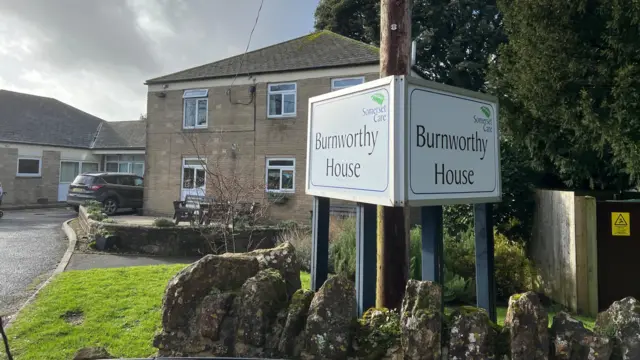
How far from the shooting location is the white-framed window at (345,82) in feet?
50.8

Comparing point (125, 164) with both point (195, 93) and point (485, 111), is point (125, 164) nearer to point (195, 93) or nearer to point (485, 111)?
point (195, 93)

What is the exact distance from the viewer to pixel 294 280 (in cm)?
339

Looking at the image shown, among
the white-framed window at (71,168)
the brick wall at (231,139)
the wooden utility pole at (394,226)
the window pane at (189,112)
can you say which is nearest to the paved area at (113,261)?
the brick wall at (231,139)

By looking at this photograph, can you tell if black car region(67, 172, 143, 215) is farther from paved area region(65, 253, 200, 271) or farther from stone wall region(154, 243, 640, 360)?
stone wall region(154, 243, 640, 360)

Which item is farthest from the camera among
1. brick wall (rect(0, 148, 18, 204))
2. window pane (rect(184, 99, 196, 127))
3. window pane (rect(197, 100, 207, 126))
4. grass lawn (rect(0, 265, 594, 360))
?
brick wall (rect(0, 148, 18, 204))

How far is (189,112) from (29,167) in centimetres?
1252

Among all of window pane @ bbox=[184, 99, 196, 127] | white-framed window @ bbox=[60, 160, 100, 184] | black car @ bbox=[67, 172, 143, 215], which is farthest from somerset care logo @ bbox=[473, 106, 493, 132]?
white-framed window @ bbox=[60, 160, 100, 184]

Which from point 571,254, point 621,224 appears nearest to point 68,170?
point 571,254

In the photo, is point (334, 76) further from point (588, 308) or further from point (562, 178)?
point (588, 308)

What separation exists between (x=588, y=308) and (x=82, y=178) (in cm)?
1835

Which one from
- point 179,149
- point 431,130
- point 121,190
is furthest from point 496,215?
point 121,190

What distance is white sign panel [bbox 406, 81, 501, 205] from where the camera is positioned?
300 cm

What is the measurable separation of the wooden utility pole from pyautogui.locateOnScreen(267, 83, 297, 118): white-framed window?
1321cm

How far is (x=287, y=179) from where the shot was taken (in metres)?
17.0
